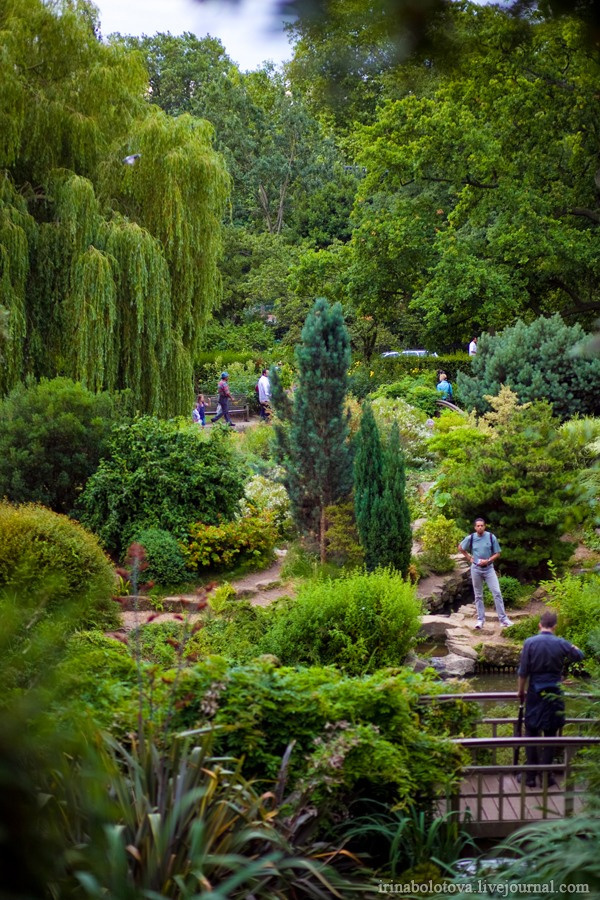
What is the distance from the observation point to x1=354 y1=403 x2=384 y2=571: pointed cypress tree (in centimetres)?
1250

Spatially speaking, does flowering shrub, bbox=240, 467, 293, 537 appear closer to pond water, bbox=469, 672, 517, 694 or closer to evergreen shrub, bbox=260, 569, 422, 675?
pond water, bbox=469, 672, 517, 694

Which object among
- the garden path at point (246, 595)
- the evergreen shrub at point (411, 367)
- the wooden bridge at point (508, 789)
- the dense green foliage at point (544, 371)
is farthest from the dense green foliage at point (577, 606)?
the evergreen shrub at point (411, 367)

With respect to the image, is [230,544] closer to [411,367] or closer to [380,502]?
[380,502]

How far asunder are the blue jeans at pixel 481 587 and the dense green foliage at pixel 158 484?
4.36 m

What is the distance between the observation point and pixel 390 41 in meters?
2.30

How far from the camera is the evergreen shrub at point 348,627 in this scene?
9586 millimetres

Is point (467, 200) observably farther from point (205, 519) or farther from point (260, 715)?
point (260, 715)

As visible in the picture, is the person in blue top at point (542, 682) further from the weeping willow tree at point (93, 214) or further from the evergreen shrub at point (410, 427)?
the evergreen shrub at point (410, 427)

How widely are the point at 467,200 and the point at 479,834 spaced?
870 inches

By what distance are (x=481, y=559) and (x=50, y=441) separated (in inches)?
267

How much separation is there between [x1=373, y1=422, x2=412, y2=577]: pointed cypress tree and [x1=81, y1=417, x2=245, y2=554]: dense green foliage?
300cm

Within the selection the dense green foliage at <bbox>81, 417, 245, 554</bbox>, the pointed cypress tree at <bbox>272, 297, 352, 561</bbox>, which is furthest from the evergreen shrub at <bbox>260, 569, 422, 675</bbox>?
the dense green foliage at <bbox>81, 417, 245, 554</bbox>

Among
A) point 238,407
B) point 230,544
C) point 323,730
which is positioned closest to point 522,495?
point 230,544

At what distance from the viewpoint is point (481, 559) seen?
1159cm
